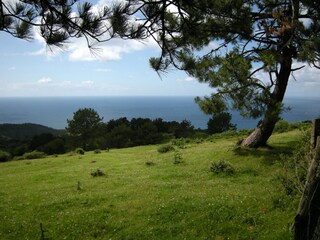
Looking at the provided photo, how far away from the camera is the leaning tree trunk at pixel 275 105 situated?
17.1 metres

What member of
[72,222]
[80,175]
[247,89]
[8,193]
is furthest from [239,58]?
[8,193]

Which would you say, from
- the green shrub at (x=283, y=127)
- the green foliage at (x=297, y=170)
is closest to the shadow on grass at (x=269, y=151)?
the green foliage at (x=297, y=170)

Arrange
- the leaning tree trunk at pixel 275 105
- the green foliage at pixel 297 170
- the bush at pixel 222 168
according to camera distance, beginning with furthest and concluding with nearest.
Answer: the bush at pixel 222 168, the leaning tree trunk at pixel 275 105, the green foliage at pixel 297 170

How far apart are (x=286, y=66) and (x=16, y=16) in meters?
17.3

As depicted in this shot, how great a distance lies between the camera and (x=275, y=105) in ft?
56.6

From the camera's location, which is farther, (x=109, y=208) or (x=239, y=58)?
(x=239, y=58)

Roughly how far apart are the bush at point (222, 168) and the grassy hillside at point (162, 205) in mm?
438

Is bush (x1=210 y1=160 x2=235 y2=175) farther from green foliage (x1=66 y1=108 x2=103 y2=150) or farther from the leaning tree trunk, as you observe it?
green foliage (x1=66 y1=108 x2=103 y2=150)

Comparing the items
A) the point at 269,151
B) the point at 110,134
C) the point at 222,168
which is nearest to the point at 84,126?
the point at 110,134

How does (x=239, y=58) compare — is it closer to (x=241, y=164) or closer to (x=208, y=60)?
(x=208, y=60)

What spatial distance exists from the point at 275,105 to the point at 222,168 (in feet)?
16.9

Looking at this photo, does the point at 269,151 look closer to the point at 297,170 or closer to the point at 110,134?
the point at 297,170

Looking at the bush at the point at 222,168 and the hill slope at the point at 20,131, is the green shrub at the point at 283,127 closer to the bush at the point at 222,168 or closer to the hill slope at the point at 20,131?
the bush at the point at 222,168

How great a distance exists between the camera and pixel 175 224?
11.8 meters
